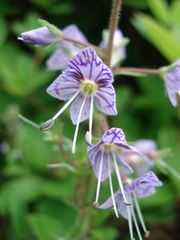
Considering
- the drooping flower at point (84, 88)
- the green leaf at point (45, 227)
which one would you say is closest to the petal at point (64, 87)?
the drooping flower at point (84, 88)

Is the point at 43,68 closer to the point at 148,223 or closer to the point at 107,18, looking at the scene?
the point at 107,18

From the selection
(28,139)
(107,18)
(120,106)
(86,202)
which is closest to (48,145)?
(28,139)

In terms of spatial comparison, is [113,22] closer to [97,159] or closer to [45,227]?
[97,159]

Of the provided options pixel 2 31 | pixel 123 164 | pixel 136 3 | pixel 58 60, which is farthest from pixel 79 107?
pixel 136 3

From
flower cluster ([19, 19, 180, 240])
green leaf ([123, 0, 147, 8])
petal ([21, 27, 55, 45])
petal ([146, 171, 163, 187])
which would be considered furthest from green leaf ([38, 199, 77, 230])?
green leaf ([123, 0, 147, 8])

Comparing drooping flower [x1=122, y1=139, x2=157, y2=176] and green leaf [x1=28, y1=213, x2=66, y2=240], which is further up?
drooping flower [x1=122, y1=139, x2=157, y2=176]

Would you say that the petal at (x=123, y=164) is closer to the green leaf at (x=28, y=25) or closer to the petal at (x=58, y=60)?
the petal at (x=58, y=60)

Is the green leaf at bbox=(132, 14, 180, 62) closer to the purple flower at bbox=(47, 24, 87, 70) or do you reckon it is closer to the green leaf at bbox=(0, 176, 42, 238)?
the purple flower at bbox=(47, 24, 87, 70)
